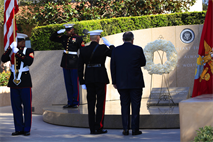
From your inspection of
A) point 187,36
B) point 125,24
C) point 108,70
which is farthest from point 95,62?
point 187,36

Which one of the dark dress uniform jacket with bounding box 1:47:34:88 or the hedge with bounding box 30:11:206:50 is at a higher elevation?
the hedge with bounding box 30:11:206:50

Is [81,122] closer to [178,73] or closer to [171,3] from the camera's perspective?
[178,73]

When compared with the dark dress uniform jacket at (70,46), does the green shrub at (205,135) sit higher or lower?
lower

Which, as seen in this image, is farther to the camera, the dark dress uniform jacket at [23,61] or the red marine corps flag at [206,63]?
the dark dress uniform jacket at [23,61]

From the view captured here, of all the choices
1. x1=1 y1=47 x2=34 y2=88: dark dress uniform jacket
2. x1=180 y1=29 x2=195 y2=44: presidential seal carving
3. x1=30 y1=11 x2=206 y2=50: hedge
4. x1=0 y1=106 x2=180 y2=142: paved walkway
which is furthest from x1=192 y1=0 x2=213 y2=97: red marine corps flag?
x1=180 y1=29 x2=195 y2=44: presidential seal carving

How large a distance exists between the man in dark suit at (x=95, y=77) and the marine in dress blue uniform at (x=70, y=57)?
1818mm

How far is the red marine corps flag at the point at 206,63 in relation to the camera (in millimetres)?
5391

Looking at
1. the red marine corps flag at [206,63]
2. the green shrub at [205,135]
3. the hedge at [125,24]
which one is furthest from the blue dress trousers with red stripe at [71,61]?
the green shrub at [205,135]

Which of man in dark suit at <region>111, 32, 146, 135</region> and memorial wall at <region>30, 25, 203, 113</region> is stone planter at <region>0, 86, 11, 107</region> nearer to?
memorial wall at <region>30, 25, 203, 113</region>

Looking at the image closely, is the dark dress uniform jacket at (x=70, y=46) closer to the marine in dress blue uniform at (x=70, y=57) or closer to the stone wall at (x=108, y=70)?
the marine in dress blue uniform at (x=70, y=57)

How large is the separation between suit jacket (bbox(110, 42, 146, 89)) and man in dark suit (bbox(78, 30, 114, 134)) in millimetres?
318

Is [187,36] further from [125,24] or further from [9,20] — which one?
[9,20]

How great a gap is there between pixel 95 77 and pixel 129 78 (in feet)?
2.07

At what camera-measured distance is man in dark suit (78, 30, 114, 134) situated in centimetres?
590
